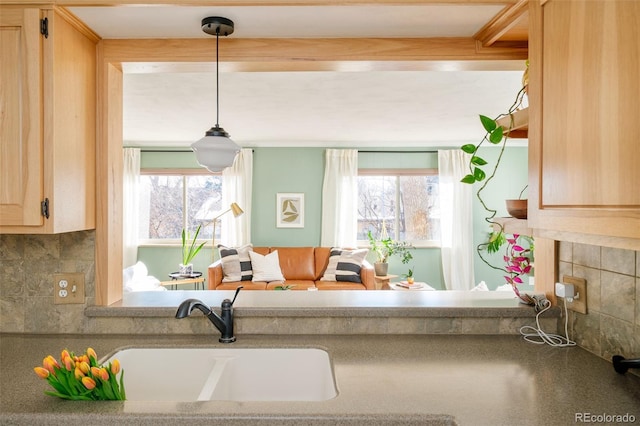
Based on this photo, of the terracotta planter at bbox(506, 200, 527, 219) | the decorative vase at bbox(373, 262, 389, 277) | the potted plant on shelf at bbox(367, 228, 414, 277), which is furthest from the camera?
the potted plant on shelf at bbox(367, 228, 414, 277)

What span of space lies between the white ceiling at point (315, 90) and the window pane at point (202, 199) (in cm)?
62

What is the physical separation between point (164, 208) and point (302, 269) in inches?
91.4

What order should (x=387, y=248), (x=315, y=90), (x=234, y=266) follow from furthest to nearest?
(x=387, y=248) → (x=234, y=266) → (x=315, y=90)

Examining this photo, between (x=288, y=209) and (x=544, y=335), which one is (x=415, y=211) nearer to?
(x=288, y=209)

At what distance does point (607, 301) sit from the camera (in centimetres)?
145

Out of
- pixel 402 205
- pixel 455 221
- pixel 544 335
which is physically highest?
pixel 402 205

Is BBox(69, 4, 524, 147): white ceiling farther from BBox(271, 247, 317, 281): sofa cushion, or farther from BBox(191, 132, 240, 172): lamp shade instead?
BBox(271, 247, 317, 281): sofa cushion

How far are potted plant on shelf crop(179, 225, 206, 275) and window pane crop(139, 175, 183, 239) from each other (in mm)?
269

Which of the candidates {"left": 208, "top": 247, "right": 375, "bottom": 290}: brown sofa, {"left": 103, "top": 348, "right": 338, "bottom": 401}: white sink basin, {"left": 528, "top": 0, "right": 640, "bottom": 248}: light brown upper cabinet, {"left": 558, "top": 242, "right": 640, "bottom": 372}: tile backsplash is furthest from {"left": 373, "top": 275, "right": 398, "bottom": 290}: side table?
{"left": 528, "top": 0, "right": 640, "bottom": 248}: light brown upper cabinet

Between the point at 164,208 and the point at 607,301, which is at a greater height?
the point at 164,208

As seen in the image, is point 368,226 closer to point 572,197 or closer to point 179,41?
point 179,41

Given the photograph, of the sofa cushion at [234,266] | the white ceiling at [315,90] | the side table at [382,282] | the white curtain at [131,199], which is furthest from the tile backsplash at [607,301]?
the white curtain at [131,199]

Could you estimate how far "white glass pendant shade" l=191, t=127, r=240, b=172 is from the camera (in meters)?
1.96

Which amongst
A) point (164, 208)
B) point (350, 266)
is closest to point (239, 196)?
point (164, 208)
